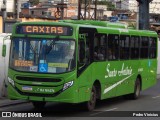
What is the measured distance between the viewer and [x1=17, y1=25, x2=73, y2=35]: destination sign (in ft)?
48.0

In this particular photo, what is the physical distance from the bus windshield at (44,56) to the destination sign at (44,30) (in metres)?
0.24

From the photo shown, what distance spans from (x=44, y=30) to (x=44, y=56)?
0.83 meters

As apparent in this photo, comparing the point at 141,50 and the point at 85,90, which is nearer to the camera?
the point at 85,90

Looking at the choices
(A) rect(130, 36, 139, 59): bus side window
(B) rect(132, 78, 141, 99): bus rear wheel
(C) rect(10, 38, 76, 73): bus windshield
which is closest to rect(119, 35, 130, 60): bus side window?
(A) rect(130, 36, 139, 59): bus side window

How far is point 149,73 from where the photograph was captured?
22516 mm

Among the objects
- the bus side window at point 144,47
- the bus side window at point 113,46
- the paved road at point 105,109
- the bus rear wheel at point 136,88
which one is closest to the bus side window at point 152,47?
the bus side window at point 144,47

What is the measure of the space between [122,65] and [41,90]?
5.16 m

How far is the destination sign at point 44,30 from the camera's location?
575 inches

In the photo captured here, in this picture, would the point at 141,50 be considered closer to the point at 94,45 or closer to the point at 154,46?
the point at 154,46

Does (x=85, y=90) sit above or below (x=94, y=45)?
below

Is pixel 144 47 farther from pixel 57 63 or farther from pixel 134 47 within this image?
pixel 57 63

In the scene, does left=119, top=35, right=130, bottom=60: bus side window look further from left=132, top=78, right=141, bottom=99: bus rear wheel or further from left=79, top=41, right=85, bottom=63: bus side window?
left=79, top=41, right=85, bottom=63: bus side window

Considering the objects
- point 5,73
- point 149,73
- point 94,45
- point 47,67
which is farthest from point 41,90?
point 149,73

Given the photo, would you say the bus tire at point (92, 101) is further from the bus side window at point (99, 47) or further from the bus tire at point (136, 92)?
the bus tire at point (136, 92)
